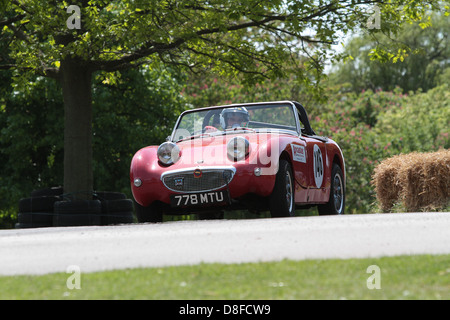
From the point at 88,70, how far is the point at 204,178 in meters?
6.08

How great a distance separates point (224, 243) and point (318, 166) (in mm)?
4925

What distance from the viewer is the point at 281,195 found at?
982cm

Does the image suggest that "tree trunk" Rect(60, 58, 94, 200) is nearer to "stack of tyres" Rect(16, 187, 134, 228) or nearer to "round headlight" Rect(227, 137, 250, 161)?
"stack of tyres" Rect(16, 187, 134, 228)

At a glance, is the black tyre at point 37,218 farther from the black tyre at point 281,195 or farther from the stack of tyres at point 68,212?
the black tyre at point 281,195

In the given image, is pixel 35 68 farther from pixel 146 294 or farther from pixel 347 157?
pixel 347 157

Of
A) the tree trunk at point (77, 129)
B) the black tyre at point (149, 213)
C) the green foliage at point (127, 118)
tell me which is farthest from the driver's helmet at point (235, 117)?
the green foliage at point (127, 118)

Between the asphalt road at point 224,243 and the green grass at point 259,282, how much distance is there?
355mm

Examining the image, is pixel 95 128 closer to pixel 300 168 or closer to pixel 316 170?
pixel 316 170

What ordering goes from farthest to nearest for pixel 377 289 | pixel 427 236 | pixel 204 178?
1. pixel 204 178
2. pixel 427 236
3. pixel 377 289

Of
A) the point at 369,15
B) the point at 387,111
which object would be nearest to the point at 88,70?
the point at 369,15

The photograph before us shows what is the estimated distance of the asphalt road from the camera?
622cm

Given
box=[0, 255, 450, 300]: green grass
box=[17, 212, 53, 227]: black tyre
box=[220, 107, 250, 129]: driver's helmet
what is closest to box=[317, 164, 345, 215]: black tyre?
box=[220, 107, 250, 129]: driver's helmet

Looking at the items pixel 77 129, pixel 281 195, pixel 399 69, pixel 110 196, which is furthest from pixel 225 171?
pixel 399 69

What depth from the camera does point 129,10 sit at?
14.5 meters
